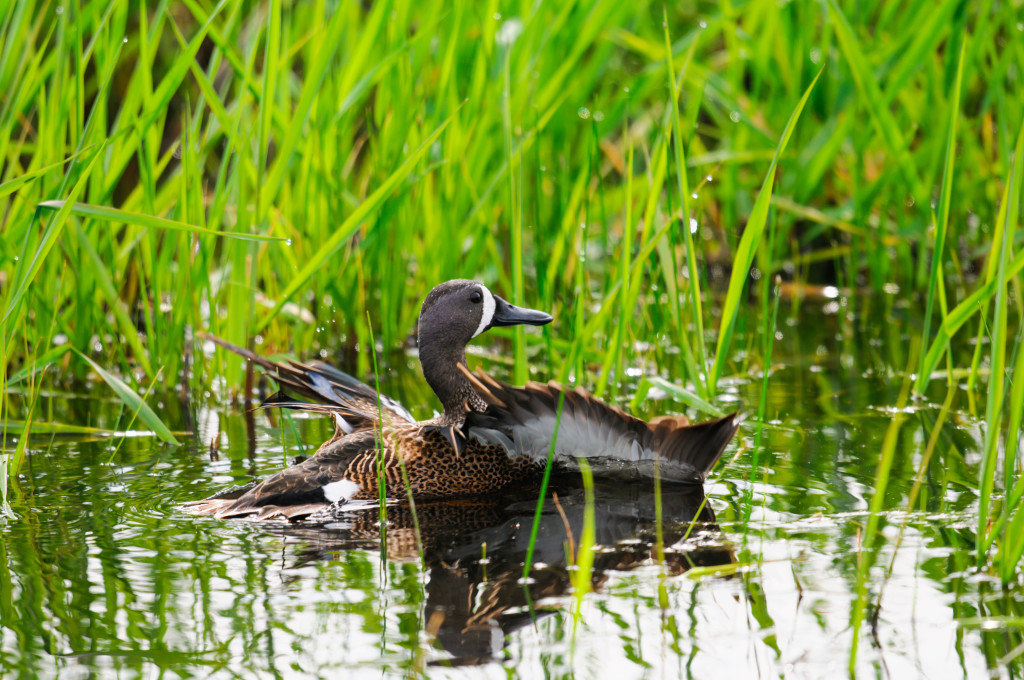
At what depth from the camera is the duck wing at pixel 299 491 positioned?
327 cm

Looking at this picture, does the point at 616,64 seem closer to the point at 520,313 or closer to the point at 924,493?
the point at 520,313

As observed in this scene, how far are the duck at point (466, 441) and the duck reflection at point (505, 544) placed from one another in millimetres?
72

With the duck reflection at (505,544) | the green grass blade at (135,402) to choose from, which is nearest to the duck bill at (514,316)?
the duck reflection at (505,544)

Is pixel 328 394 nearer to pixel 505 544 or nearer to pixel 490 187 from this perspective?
pixel 490 187

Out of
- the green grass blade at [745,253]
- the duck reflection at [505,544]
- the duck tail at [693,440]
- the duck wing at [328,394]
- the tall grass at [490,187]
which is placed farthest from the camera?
the duck wing at [328,394]

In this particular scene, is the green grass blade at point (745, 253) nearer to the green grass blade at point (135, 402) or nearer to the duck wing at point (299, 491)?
the duck wing at point (299, 491)

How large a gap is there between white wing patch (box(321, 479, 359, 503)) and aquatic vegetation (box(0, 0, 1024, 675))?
0.41 ft

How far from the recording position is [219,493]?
3.39 metres

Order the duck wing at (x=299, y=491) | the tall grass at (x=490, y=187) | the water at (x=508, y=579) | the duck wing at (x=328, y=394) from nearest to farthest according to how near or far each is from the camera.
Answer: the water at (x=508, y=579)
the duck wing at (x=299, y=491)
the tall grass at (x=490, y=187)
the duck wing at (x=328, y=394)

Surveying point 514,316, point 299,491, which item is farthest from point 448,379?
point 299,491

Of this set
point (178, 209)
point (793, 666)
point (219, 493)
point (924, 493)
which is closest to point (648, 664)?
point (793, 666)

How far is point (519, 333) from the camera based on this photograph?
163 inches

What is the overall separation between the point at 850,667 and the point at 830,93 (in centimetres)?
425

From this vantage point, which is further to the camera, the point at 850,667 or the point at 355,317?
the point at 355,317
